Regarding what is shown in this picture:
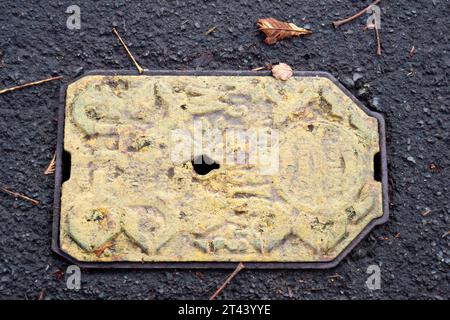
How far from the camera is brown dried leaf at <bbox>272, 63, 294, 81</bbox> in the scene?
2.22 metres

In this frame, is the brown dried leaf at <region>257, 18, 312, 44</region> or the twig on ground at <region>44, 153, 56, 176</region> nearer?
the twig on ground at <region>44, 153, 56, 176</region>

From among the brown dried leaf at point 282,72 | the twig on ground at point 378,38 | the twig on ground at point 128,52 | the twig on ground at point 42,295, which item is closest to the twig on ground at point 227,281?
the twig on ground at point 42,295

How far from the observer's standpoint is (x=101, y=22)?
231 cm

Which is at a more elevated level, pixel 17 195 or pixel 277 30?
pixel 277 30

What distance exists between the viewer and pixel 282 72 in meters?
2.22

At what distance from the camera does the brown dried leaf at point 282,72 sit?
2.22 meters

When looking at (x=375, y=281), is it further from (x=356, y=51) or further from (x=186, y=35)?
(x=186, y=35)

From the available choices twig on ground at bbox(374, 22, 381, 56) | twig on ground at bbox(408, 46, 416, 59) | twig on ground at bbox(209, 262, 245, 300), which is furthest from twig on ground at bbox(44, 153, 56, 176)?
twig on ground at bbox(408, 46, 416, 59)

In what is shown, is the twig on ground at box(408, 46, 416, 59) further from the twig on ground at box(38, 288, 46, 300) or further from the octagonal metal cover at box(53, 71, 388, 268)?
the twig on ground at box(38, 288, 46, 300)

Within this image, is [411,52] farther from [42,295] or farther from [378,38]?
[42,295]

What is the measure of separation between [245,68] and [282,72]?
0.51ft

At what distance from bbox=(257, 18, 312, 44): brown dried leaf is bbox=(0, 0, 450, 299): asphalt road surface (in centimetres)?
3

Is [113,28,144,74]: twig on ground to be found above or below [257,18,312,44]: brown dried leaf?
below

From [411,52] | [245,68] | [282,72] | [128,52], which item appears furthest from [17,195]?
[411,52]
